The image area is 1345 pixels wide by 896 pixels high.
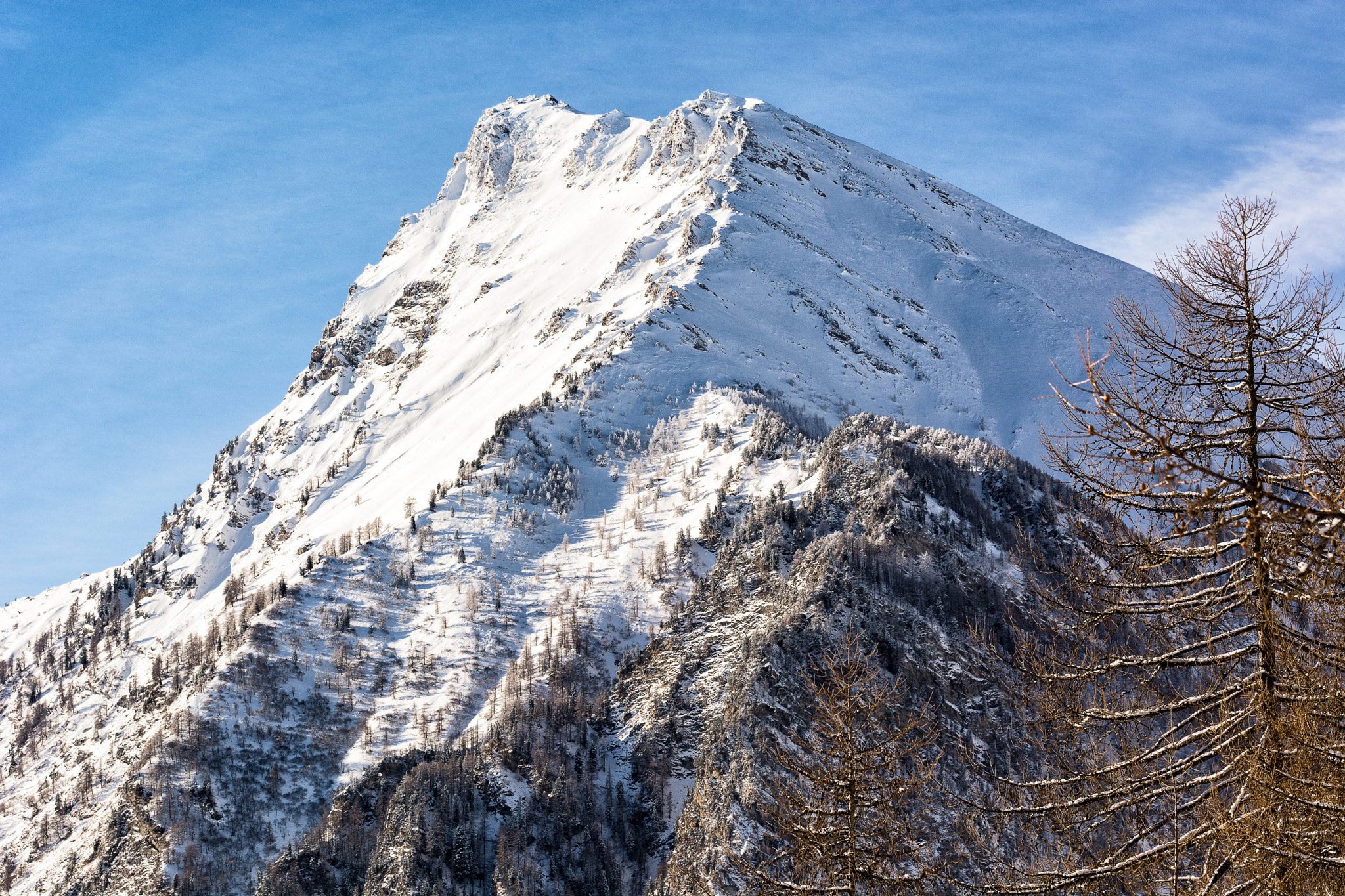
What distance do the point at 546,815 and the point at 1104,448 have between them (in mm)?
108295

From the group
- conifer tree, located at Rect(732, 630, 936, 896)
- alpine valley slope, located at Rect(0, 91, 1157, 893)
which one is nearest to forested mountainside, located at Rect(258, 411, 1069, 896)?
alpine valley slope, located at Rect(0, 91, 1157, 893)

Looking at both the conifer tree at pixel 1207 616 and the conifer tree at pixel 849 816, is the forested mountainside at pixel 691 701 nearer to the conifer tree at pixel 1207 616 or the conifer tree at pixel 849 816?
the conifer tree at pixel 849 816

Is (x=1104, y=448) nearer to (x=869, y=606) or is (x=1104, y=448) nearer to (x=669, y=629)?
(x=869, y=606)

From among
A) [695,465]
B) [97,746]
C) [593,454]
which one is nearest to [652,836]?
[695,465]

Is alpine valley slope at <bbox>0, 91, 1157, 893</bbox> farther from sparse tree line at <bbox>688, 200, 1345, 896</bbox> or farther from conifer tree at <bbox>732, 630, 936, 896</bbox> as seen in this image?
sparse tree line at <bbox>688, 200, 1345, 896</bbox>

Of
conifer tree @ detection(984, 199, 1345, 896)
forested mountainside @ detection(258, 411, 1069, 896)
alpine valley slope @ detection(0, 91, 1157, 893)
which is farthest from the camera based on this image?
alpine valley slope @ detection(0, 91, 1157, 893)

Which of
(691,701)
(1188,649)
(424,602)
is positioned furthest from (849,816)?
(424,602)

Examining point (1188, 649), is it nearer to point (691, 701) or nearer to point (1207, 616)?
point (1207, 616)

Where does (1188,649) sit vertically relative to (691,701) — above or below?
below

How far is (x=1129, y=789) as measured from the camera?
1291cm

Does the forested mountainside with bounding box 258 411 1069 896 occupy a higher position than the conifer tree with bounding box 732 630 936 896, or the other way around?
the forested mountainside with bounding box 258 411 1069 896

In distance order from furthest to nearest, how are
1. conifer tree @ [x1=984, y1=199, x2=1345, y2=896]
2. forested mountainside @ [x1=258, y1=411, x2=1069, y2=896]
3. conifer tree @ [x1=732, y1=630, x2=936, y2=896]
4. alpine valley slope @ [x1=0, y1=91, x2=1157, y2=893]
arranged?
alpine valley slope @ [x1=0, y1=91, x2=1157, y2=893]
forested mountainside @ [x1=258, y1=411, x2=1069, y2=896]
conifer tree @ [x1=732, y1=630, x2=936, y2=896]
conifer tree @ [x1=984, y1=199, x2=1345, y2=896]

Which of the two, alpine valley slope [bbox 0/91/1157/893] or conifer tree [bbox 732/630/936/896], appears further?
alpine valley slope [bbox 0/91/1157/893]

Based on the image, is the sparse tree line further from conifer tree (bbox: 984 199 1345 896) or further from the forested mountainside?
the forested mountainside
